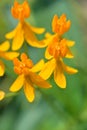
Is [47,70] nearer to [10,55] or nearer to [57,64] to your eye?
[57,64]

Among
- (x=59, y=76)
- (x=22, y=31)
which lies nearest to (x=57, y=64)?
(x=59, y=76)

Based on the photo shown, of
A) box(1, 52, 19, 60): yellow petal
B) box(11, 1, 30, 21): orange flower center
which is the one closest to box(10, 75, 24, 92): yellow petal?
box(1, 52, 19, 60): yellow petal

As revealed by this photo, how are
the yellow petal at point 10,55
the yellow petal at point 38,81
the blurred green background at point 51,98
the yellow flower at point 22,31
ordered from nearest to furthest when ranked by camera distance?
the yellow petal at point 38,81 < the yellow petal at point 10,55 < the yellow flower at point 22,31 < the blurred green background at point 51,98

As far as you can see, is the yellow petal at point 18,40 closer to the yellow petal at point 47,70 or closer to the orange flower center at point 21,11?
the orange flower center at point 21,11

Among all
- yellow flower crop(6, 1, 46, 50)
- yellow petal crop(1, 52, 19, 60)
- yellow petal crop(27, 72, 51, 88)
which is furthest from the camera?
yellow flower crop(6, 1, 46, 50)

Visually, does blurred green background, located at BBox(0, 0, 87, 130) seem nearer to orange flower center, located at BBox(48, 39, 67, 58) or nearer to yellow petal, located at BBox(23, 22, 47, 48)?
yellow petal, located at BBox(23, 22, 47, 48)

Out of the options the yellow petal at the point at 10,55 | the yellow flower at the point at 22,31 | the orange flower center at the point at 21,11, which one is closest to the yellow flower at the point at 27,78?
the yellow petal at the point at 10,55

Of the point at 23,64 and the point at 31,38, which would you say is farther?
the point at 31,38
